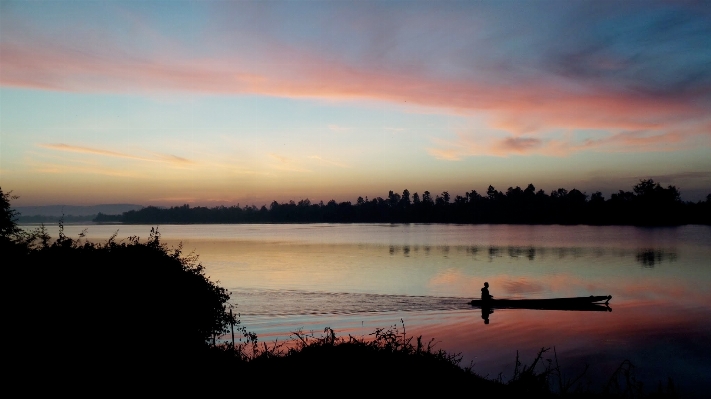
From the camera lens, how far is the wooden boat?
1396 inches

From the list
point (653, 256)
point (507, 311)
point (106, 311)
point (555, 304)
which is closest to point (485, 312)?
point (507, 311)

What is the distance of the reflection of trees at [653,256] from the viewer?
6694 cm

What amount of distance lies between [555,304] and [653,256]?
48160 mm

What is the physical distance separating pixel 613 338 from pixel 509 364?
29.1 ft

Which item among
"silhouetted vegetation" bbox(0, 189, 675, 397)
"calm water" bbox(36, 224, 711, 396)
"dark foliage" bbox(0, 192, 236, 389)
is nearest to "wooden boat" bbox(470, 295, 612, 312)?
"calm water" bbox(36, 224, 711, 396)

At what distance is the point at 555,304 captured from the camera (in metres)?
35.6

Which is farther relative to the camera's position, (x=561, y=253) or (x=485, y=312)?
(x=561, y=253)

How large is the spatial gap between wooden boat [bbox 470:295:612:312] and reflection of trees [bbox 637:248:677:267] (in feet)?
111

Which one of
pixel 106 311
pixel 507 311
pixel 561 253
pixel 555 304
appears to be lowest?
pixel 507 311

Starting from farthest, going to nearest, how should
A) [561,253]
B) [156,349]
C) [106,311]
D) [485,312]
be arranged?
1. [561,253]
2. [485,312]
3. [106,311]
4. [156,349]

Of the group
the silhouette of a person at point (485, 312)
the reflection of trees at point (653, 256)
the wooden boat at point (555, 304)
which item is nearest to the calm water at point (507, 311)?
the reflection of trees at point (653, 256)

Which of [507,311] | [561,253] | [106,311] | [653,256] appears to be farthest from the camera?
[561,253]

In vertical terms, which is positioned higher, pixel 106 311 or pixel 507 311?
pixel 106 311

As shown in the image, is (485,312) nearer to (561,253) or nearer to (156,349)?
(156,349)
